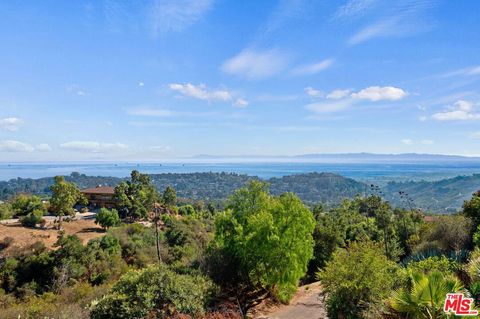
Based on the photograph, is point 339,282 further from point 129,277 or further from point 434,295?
point 129,277

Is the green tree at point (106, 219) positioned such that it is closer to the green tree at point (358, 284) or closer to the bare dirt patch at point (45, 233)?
the bare dirt patch at point (45, 233)

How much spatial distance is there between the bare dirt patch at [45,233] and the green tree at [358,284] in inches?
988

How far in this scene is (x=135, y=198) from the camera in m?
46.3

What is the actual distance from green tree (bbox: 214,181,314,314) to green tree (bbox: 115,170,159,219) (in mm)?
30388

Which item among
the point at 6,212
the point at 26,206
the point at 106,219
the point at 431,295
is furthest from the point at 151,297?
the point at 26,206

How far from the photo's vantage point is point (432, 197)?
7505 inches

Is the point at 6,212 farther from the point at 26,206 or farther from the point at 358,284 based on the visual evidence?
the point at 358,284

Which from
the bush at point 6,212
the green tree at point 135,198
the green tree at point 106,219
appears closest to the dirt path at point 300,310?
the green tree at point 106,219

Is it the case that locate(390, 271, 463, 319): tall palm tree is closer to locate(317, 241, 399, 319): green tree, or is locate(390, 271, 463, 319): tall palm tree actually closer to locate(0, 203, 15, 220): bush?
locate(317, 241, 399, 319): green tree

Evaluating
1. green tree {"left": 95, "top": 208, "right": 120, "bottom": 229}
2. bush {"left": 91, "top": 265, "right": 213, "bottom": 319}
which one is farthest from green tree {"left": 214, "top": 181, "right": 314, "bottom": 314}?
green tree {"left": 95, "top": 208, "right": 120, "bottom": 229}

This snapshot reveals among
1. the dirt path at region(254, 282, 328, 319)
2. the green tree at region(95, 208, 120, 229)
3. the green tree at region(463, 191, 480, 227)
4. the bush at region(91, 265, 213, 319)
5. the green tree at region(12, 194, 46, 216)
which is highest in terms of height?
the green tree at region(463, 191, 480, 227)

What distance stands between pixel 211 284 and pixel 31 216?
31080mm

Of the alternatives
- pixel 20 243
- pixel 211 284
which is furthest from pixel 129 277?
pixel 20 243

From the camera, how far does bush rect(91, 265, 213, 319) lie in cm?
1093
